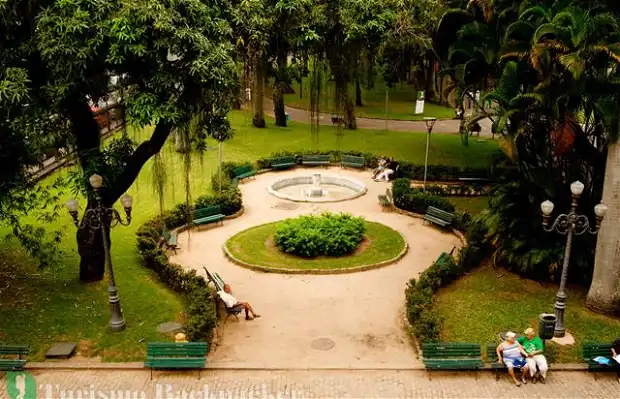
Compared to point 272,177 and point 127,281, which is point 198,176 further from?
point 127,281

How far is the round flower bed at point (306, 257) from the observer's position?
18078mm

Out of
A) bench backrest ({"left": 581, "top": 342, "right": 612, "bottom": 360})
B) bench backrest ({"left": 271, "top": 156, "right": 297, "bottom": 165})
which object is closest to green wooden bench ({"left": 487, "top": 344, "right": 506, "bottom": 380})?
bench backrest ({"left": 581, "top": 342, "right": 612, "bottom": 360})

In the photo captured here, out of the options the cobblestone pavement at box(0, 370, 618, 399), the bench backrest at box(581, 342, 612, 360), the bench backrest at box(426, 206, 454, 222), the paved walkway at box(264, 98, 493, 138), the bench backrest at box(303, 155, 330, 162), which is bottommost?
the cobblestone pavement at box(0, 370, 618, 399)

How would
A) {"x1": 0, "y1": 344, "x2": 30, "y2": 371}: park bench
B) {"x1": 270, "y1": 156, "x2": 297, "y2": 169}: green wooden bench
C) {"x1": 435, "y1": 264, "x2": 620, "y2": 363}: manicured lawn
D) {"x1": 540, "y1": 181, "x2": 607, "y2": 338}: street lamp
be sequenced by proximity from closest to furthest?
{"x1": 0, "y1": 344, "x2": 30, "y2": 371}: park bench
{"x1": 540, "y1": 181, "x2": 607, "y2": 338}: street lamp
{"x1": 435, "y1": 264, "x2": 620, "y2": 363}: manicured lawn
{"x1": 270, "y1": 156, "x2": 297, "y2": 169}: green wooden bench

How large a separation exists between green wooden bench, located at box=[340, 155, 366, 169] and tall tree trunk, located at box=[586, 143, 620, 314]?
14386mm

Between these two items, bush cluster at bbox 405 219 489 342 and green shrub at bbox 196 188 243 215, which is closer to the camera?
bush cluster at bbox 405 219 489 342

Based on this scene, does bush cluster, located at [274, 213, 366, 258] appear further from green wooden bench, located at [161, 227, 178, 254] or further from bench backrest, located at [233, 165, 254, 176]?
bench backrest, located at [233, 165, 254, 176]

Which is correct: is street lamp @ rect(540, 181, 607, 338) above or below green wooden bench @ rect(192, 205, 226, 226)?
above

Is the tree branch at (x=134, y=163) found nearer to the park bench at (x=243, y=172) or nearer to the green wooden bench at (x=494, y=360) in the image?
the green wooden bench at (x=494, y=360)

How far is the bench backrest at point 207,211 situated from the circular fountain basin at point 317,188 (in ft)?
11.4

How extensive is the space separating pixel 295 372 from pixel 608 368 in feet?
21.2

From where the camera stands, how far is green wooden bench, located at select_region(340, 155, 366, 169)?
92.7 ft

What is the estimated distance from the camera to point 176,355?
12.5 meters

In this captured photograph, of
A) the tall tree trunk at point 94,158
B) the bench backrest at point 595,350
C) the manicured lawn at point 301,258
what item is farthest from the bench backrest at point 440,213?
the tall tree trunk at point 94,158
